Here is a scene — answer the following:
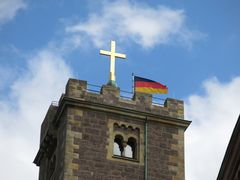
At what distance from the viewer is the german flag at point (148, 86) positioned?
4956 cm

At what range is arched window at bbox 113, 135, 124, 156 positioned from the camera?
152ft

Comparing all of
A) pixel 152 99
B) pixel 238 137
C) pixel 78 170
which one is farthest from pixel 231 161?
pixel 152 99

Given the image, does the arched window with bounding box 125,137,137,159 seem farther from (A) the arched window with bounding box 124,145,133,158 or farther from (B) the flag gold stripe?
(B) the flag gold stripe

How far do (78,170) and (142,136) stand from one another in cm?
433

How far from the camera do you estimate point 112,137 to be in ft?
152

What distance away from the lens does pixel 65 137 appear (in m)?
45.6

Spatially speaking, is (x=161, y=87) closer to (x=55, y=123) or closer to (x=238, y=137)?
(x=55, y=123)

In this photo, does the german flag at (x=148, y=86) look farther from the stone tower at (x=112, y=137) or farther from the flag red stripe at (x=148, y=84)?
the stone tower at (x=112, y=137)

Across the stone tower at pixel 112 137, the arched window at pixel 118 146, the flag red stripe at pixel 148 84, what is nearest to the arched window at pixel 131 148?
the stone tower at pixel 112 137

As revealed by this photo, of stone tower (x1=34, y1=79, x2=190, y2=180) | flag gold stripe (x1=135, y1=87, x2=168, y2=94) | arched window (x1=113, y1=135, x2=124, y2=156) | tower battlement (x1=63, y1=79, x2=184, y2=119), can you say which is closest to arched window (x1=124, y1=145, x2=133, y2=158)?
stone tower (x1=34, y1=79, x2=190, y2=180)

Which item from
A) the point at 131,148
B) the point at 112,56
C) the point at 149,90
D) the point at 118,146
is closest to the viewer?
the point at 118,146

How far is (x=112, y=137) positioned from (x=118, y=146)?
0.64 meters

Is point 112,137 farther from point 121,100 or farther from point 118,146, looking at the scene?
point 121,100

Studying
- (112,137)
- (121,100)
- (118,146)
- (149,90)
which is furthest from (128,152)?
(149,90)
